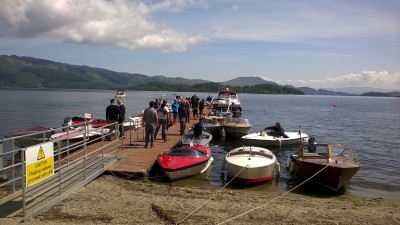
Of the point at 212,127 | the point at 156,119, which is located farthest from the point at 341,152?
the point at 212,127

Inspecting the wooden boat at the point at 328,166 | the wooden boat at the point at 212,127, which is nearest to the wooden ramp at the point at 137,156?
the wooden boat at the point at 328,166

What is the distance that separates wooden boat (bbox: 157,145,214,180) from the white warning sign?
18.0 feet

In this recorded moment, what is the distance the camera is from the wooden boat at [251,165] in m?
14.7

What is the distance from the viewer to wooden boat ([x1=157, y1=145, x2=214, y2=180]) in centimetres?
1430

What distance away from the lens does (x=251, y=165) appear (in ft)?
49.0

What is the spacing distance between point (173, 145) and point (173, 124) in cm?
957

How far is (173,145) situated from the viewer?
19969mm

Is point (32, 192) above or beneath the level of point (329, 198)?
above

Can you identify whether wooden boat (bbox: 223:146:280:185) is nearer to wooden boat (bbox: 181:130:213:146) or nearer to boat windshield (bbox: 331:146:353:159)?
boat windshield (bbox: 331:146:353:159)

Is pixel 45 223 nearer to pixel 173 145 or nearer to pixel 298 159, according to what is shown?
pixel 298 159

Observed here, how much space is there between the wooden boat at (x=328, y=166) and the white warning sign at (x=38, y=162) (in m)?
9.49

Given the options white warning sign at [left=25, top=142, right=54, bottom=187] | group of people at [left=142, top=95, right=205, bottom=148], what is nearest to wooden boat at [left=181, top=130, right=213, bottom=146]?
group of people at [left=142, top=95, right=205, bottom=148]

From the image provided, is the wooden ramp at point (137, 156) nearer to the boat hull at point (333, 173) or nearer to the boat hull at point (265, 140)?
the boat hull at point (265, 140)

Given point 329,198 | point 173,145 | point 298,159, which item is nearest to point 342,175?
point 329,198
